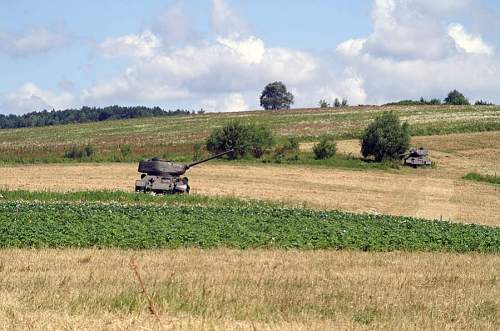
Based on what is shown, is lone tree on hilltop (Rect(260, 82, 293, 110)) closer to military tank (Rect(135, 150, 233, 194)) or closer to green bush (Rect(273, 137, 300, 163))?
green bush (Rect(273, 137, 300, 163))

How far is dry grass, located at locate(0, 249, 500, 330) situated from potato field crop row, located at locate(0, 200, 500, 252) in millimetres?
1629

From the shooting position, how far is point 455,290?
11.8 m

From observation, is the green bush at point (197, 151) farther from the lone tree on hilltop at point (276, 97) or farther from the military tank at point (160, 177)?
the lone tree on hilltop at point (276, 97)

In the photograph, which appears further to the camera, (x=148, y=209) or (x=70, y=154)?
(x=70, y=154)

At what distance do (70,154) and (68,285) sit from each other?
46.5 m

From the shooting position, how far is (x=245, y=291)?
1047cm

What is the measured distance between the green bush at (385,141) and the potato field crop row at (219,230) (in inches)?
1066

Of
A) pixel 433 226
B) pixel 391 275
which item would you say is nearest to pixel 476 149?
pixel 433 226

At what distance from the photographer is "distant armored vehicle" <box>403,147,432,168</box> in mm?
50253

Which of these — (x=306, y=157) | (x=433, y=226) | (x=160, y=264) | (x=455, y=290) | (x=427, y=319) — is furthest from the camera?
(x=306, y=157)

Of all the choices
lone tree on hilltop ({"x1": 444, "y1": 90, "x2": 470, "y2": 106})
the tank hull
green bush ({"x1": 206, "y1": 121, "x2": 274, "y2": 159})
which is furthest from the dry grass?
lone tree on hilltop ({"x1": 444, "y1": 90, "x2": 470, "y2": 106})

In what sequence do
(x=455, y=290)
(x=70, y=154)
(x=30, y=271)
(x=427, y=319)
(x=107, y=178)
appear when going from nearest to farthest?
(x=427, y=319), (x=455, y=290), (x=30, y=271), (x=107, y=178), (x=70, y=154)

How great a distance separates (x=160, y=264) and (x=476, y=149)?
47.4 metres

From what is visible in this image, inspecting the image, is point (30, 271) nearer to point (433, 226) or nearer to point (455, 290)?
point (455, 290)
